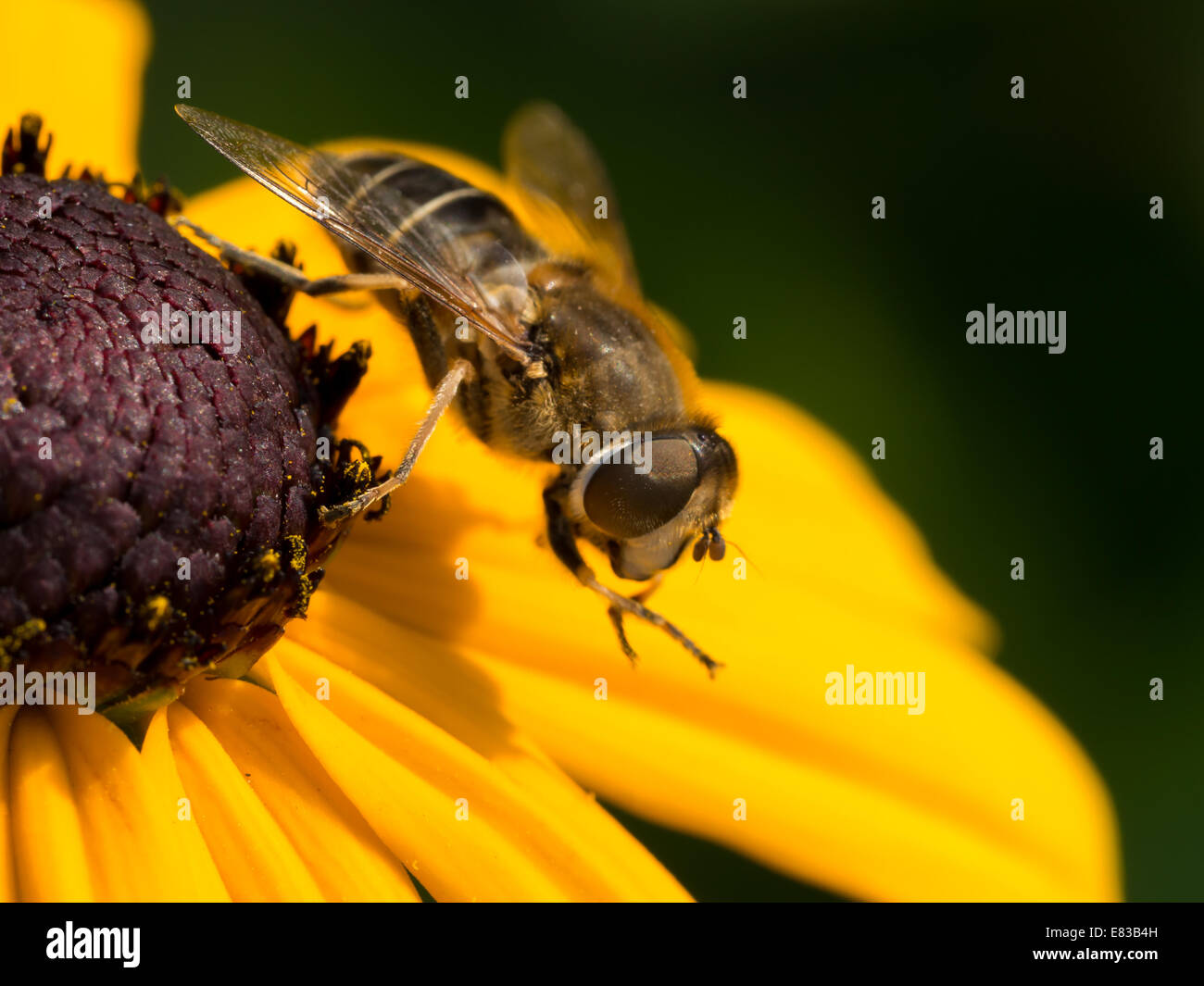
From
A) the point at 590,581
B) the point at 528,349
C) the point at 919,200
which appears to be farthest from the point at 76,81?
the point at 919,200

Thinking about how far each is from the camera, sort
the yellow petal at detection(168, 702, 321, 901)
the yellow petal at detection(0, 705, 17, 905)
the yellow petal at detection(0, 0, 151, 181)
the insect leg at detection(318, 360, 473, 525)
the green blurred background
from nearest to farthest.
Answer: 1. the yellow petal at detection(0, 705, 17, 905)
2. the yellow petal at detection(168, 702, 321, 901)
3. the insect leg at detection(318, 360, 473, 525)
4. the yellow petal at detection(0, 0, 151, 181)
5. the green blurred background

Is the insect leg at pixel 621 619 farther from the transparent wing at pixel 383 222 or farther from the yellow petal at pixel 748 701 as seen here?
the transparent wing at pixel 383 222

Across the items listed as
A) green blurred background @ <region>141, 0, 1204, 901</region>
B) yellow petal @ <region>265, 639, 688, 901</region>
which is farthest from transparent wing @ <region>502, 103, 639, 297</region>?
yellow petal @ <region>265, 639, 688, 901</region>

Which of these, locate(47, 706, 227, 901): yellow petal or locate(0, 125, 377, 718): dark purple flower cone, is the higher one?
locate(0, 125, 377, 718): dark purple flower cone

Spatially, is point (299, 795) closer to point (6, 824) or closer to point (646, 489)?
point (6, 824)

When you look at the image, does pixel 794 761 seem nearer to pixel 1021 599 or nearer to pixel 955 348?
pixel 1021 599

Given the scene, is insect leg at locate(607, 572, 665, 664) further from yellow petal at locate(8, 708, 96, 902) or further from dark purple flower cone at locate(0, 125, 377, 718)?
yellow petal at locate(8, 708, 96, 902)
